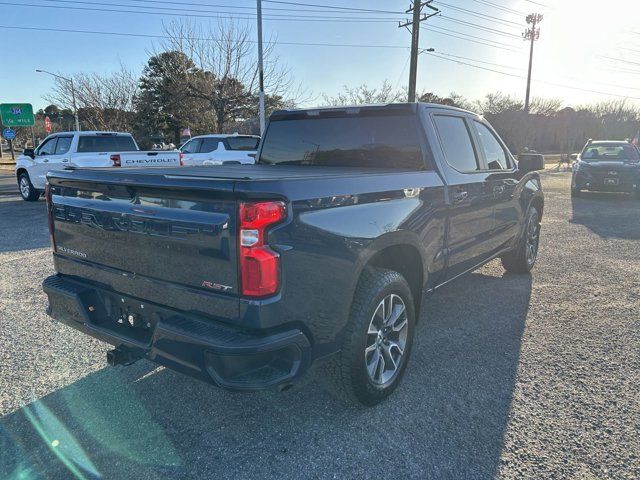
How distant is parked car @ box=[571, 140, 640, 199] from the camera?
13062 mm

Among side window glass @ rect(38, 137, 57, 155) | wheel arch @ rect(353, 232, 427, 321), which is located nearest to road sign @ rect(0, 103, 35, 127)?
side window glass @ rect(38, 137, 57, 155)

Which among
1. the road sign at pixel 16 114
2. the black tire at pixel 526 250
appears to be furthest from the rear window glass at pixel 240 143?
the road sign at pixel 16 114

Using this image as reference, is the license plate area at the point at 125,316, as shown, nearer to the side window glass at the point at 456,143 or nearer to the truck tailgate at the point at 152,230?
the truck tailgate at the point at 152,230

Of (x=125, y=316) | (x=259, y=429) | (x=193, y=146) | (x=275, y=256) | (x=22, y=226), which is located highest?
(x=193, y=146)

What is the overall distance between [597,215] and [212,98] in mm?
21267

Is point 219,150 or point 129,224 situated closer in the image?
point 129,224

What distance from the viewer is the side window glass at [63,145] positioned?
11820 millimetres

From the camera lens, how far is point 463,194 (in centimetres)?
379

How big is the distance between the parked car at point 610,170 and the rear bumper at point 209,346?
13.8m

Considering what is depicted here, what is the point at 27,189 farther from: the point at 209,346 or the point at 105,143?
the point at 209,346

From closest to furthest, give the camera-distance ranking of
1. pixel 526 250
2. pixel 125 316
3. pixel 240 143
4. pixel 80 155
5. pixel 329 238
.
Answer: pixel 329 238
pixel 125 316
pixel 526 250
pixel 80 155
pixel 240 143

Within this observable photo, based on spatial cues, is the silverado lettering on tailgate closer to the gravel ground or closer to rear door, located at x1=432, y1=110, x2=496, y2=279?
the gravel ground

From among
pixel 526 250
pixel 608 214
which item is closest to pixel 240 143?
pixel 608 214

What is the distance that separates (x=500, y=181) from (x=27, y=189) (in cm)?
1329
